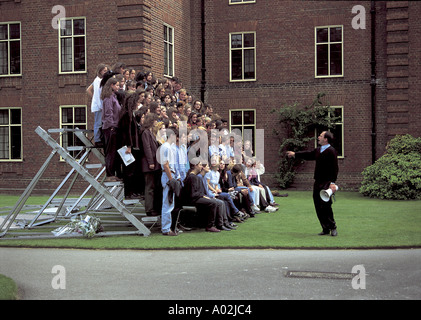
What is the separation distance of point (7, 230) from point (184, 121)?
16.0ft

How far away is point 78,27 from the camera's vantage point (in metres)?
22.7

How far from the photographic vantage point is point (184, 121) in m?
12.9

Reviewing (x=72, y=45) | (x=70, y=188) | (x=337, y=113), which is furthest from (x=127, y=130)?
(x=337, y=113)

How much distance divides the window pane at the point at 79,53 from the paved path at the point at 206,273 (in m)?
13.9

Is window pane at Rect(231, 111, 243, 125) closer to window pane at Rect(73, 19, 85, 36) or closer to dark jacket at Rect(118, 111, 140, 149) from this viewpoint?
window pane at Rect(73, 19, 85, 36)

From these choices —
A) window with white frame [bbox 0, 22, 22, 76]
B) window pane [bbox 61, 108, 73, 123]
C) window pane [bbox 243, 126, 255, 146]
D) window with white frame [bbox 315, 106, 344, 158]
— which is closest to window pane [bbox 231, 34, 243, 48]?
window pane [bbox 243, 126, 255, 146]

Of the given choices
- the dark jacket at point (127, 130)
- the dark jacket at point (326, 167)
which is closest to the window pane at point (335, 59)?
the dark jacket at point (326, 167)

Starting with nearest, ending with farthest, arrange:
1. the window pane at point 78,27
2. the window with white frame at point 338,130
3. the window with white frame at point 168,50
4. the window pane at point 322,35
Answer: the window pane at point 78,27
the window with white frame at point 168,50
the window with white frame at point 338,130
the window pane at point 322,35

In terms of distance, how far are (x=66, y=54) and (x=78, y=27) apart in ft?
4.28

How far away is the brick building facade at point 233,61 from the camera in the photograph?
22.4 meters

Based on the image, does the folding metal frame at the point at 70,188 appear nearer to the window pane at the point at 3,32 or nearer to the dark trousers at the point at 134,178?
the dark trousers at the point at 134,178

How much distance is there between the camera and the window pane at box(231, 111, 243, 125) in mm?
25859

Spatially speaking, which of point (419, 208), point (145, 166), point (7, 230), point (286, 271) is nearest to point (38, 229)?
point (7, 230)

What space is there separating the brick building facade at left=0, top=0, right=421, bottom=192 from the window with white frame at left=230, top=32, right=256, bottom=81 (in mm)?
50
